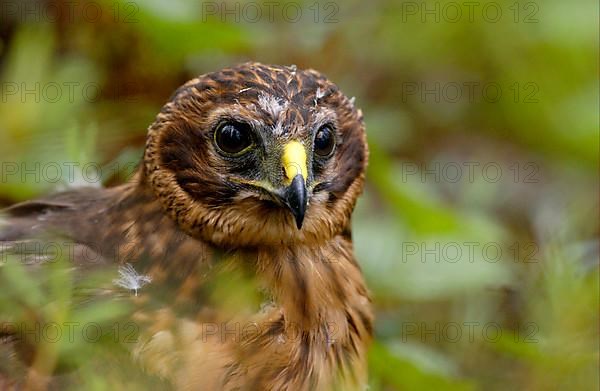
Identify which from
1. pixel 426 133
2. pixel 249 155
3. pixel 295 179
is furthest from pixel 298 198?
pixel 426 133

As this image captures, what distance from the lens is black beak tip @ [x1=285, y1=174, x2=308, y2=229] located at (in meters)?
3.63

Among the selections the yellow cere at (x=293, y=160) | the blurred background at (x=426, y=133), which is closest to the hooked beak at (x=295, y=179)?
the yellow cere at (x=293, y=160)

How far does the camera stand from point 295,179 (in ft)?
12.0

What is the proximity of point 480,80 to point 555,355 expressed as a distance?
3.76 meters

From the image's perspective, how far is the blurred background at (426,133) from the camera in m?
4.62

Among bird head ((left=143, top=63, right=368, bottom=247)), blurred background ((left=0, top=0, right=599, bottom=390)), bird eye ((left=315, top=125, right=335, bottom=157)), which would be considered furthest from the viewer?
blurred background ((left=0, top=0, right=599, bottom=390))

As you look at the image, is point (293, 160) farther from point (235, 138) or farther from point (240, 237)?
point (240, 237)

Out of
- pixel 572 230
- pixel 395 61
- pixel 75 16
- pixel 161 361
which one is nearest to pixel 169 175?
pixel 161 361

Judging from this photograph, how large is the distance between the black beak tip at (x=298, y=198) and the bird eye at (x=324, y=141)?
320mm

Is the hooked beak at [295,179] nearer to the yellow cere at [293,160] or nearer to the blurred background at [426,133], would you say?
the yellow cere at [293,160]

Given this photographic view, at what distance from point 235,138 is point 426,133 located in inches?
152

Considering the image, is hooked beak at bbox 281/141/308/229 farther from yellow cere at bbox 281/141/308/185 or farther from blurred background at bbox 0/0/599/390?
blurred background at bbox 0/0/599/390

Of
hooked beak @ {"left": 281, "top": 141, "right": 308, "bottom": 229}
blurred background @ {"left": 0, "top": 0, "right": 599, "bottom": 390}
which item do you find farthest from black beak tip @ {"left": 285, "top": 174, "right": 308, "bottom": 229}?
blurred background @ {"left": 0, "top": 0, "right": 599, "bottom": 390}

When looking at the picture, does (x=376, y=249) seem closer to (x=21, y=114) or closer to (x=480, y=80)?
(x=21, y=114)
